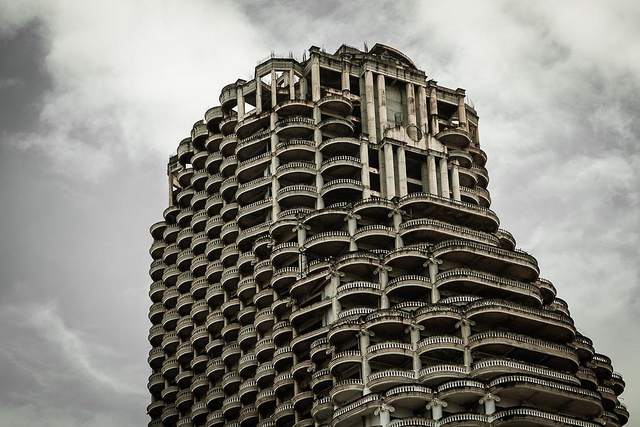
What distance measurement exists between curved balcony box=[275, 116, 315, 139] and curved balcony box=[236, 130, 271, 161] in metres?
1.67

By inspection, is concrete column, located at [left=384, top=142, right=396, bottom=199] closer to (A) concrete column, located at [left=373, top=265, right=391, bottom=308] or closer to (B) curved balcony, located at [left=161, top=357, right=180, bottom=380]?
(A) concrete column, located at [left=373, top=265, right=391, bottom=308]

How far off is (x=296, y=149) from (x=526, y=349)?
34.0 meters

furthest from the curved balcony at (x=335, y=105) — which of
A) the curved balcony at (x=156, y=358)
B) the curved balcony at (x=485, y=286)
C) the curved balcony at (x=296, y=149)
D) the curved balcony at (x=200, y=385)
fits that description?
the curved balcony at (x=156, y=358)

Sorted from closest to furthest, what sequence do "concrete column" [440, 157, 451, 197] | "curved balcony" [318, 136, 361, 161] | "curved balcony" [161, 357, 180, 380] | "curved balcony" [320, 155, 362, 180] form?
1. "curved balcony" [320, 155, 362, 180]
2. "curved balcony" [318, 136, 361, 161]
3. "concrete column" [440, 157, 451, 197]
4. "curved balcony" [161, 357, 180, 380]

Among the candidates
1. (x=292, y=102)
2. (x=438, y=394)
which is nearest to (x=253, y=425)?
(x=438, y=394)

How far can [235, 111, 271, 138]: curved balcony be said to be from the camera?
136750mm

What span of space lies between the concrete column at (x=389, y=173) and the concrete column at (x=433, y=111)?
9483 mm

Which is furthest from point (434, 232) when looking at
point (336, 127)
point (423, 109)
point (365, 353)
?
point (423, 109)

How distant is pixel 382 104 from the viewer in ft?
444

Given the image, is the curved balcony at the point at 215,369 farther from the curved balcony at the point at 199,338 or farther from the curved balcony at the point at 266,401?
the curved balcony at the point at 266,401

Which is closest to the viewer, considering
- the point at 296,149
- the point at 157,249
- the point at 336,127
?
the point at 296,149

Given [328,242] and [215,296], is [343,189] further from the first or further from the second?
[215,296]

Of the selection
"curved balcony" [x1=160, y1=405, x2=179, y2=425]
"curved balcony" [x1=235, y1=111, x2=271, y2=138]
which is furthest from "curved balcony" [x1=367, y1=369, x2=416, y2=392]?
"curved balcony" [x1=235, y1=111, x2=271, y2=138]

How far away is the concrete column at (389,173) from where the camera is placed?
12681 centimetres
